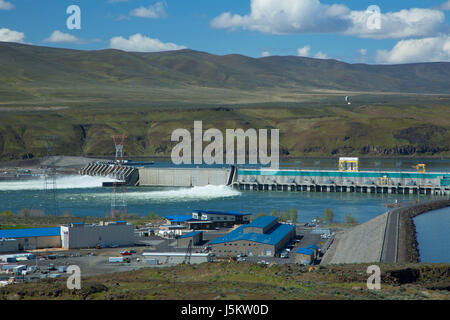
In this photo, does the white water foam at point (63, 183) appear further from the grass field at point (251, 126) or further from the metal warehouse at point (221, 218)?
the metal warehouse at point (221, 218)

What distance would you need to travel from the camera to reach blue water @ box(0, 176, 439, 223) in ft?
187

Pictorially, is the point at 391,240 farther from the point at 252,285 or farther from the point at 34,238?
the point at 34,238

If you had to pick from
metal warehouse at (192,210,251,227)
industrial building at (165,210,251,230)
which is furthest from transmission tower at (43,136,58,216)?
metal warehouse at (192,210,251,227)

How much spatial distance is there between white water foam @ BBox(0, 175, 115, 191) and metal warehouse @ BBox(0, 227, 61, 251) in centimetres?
4230

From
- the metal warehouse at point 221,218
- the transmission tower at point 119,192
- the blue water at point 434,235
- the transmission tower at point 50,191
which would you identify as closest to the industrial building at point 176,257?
the blue water at point 434,235

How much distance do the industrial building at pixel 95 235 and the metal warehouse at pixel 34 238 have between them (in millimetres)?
426

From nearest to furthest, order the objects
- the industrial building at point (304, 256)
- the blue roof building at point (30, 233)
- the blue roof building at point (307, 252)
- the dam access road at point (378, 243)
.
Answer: the industrial building at point (304, 256) → the dam access road at point (378, 243) → the blue roof building at point (307, 252) → the blue roof building at point (30, 233)

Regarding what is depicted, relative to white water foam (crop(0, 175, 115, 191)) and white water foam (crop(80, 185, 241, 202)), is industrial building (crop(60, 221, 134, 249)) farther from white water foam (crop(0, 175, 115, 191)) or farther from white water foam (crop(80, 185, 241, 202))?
white water foam (crop(0, 175, 115, 191))

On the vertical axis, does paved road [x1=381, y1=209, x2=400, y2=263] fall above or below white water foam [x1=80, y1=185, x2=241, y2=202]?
below

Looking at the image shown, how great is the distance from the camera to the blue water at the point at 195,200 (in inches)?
2245

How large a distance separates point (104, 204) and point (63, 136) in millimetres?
72366

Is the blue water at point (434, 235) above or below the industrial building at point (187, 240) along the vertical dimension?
below

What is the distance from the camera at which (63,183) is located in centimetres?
8538
